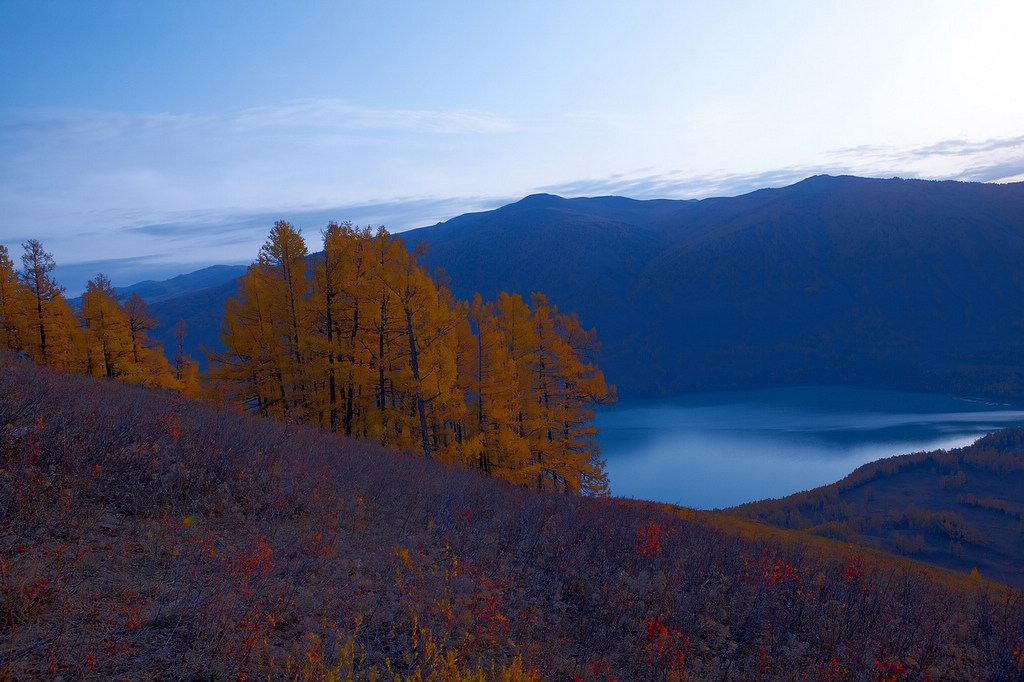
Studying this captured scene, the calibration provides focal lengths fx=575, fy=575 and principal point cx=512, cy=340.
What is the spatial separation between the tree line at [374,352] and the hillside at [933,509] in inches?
639

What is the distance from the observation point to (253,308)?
23.4m

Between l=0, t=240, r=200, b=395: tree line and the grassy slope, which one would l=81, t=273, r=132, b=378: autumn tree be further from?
the grassy slope

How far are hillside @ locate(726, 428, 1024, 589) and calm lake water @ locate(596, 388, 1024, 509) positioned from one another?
494 cm

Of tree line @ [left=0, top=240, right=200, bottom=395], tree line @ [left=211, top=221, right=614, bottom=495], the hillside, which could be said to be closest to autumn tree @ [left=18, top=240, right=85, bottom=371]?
tree line @ [left=0, top=240, right=200, bottom=395]

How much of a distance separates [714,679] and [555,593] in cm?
175

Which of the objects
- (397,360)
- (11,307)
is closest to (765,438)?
(397,360)

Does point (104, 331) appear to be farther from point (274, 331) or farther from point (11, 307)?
point (274, 331)

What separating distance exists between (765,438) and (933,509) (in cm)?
3022

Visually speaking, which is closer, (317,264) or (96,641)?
(96,641)

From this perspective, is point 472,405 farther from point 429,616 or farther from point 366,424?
point 429,616

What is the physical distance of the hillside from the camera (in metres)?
37.7

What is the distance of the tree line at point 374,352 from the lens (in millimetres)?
20453

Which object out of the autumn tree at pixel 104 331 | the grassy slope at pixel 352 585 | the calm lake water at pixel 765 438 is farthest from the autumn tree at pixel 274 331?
the calm lake water at pixel 765 438

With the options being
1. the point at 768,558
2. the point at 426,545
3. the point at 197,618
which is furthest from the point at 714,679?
the point at 197,618
